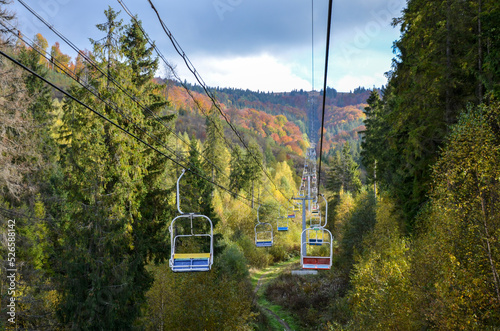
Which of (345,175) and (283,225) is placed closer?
(283,225)

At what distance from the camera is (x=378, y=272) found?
1670 cm

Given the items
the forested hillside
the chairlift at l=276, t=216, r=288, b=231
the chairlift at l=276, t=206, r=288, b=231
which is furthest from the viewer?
the chairlift at l=276, t=216, r=288, b=231

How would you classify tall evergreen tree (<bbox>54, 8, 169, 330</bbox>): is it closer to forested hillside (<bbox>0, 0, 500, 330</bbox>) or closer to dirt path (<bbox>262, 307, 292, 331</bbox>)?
forested hillside (<bbox>0, 0, 500, 330</bbox>)

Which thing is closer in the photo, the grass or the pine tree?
the grass

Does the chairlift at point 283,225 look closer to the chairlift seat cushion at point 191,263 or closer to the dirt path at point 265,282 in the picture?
the dirt path at point 265,282

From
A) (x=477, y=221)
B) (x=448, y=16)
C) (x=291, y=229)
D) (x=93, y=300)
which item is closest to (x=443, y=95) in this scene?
(x=448, y=16)

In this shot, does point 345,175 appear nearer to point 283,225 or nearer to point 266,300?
point 266,300

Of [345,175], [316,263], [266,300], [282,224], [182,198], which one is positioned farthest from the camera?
[345,175]

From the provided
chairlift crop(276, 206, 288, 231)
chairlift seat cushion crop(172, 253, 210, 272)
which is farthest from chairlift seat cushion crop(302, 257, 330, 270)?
chairlift crop(276, 206, 288, 231)

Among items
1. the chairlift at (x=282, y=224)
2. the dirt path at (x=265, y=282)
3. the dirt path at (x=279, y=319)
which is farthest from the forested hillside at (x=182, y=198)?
the dirt path at (x=265, y=282)

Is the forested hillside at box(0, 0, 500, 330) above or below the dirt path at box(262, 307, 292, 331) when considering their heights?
above

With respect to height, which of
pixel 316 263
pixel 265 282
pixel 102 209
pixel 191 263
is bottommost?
pixel 265 282

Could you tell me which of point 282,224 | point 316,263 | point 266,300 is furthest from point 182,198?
point 266,300

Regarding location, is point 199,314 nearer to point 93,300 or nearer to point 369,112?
point 93,300
